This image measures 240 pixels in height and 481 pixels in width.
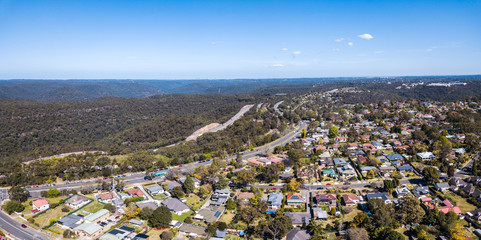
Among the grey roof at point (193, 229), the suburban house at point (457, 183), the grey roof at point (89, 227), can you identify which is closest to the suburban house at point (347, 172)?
the suburban house at point (457, 183)

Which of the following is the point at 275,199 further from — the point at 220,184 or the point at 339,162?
the point at 339,162

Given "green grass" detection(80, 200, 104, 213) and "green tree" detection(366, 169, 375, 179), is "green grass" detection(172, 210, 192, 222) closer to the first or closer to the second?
"green grass" detection(80, 200, 104, 213)

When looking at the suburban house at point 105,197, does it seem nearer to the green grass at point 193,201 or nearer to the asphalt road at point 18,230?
the asphalt road at point 18,230

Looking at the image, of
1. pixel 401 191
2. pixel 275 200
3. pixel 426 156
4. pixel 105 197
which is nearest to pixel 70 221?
pixel 105 197

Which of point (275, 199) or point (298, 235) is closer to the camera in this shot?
point (298, 235)

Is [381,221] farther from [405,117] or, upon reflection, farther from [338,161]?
[405,117]

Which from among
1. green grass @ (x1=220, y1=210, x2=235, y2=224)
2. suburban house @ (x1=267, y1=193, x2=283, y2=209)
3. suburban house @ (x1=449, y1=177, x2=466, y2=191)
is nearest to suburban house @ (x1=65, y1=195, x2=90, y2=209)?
green grass @ (x1=220, y1=210, x2=235, y2=224)
